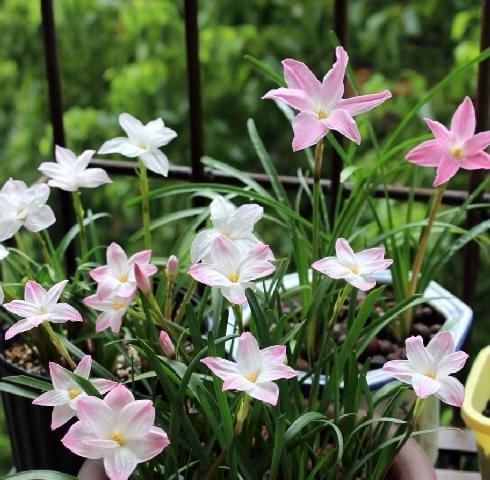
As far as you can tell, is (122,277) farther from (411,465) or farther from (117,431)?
(411,465)

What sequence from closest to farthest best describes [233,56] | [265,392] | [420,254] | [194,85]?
[265,392], [420,254], [194,85], [233,56]

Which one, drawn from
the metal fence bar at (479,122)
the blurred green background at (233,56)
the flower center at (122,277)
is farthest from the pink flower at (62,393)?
the blurred green background at (233,56)

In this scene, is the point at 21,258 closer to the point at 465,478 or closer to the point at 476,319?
the point at 465,478

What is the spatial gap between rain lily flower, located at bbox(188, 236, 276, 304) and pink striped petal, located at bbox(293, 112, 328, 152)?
0.34 ft

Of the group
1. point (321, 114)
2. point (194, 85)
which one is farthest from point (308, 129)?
point (194, 85)

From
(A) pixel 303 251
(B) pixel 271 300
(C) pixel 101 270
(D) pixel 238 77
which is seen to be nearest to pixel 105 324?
(C) pixel 101 270

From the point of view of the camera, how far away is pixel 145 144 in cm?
116

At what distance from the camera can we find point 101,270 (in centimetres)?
106

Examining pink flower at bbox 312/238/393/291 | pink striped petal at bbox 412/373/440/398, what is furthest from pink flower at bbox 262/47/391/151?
pink striped petal at bbox 412/373/440/398

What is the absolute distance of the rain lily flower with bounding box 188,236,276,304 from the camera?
3.14 feet

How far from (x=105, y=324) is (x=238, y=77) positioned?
1.43 m

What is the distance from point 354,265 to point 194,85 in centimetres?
47

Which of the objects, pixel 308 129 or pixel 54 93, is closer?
pixel 308 129

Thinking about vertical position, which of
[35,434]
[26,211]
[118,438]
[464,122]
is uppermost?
[464,122]
